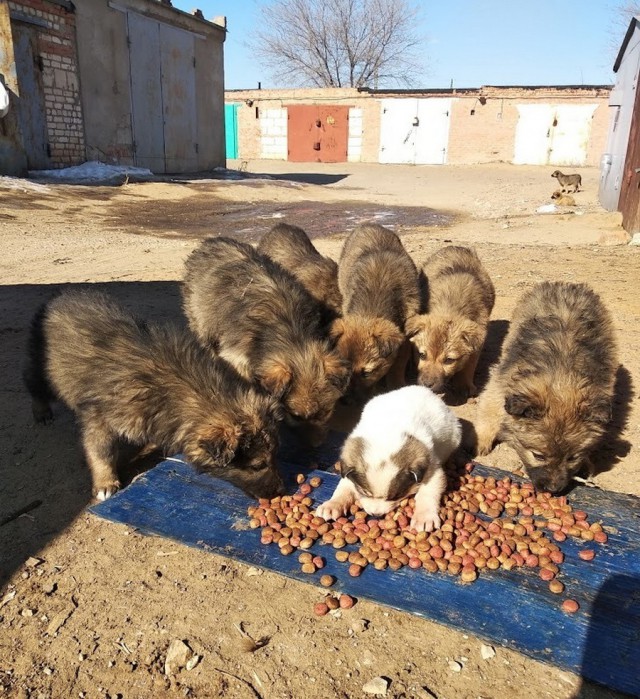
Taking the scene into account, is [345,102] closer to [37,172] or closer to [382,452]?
[37,172]

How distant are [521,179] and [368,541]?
35.3 metres

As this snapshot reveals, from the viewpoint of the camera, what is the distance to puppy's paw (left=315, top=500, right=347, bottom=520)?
151 inches

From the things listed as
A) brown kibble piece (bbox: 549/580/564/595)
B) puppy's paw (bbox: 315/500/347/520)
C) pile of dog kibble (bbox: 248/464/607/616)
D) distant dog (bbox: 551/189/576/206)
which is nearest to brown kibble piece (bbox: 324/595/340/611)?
pile of dog kibble (bbox: 248/464/607/616)

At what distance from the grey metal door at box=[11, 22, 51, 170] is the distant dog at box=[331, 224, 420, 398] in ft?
55.7

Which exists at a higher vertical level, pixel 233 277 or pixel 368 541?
pixel 233 277

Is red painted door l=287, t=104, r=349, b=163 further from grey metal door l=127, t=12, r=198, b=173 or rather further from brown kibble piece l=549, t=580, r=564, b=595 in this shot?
brown kibble piece l=549, t=580, r=564, b=595

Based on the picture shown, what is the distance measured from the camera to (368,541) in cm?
362

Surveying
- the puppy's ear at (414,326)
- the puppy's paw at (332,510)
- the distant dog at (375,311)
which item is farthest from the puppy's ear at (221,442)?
the puppy's ear at (414,326)

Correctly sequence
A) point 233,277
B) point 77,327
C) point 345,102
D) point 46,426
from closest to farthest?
point 77,327 < point 46,426 < point 233,277 < point 345,102

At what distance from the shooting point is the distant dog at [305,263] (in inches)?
274

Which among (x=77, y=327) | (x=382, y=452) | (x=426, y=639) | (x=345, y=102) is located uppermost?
(x=345, y=102)

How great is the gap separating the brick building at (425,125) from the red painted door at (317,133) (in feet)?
0.26

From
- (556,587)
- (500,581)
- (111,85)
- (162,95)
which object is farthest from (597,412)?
(162,95)

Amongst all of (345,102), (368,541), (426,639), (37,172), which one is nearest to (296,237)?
(368,541)
